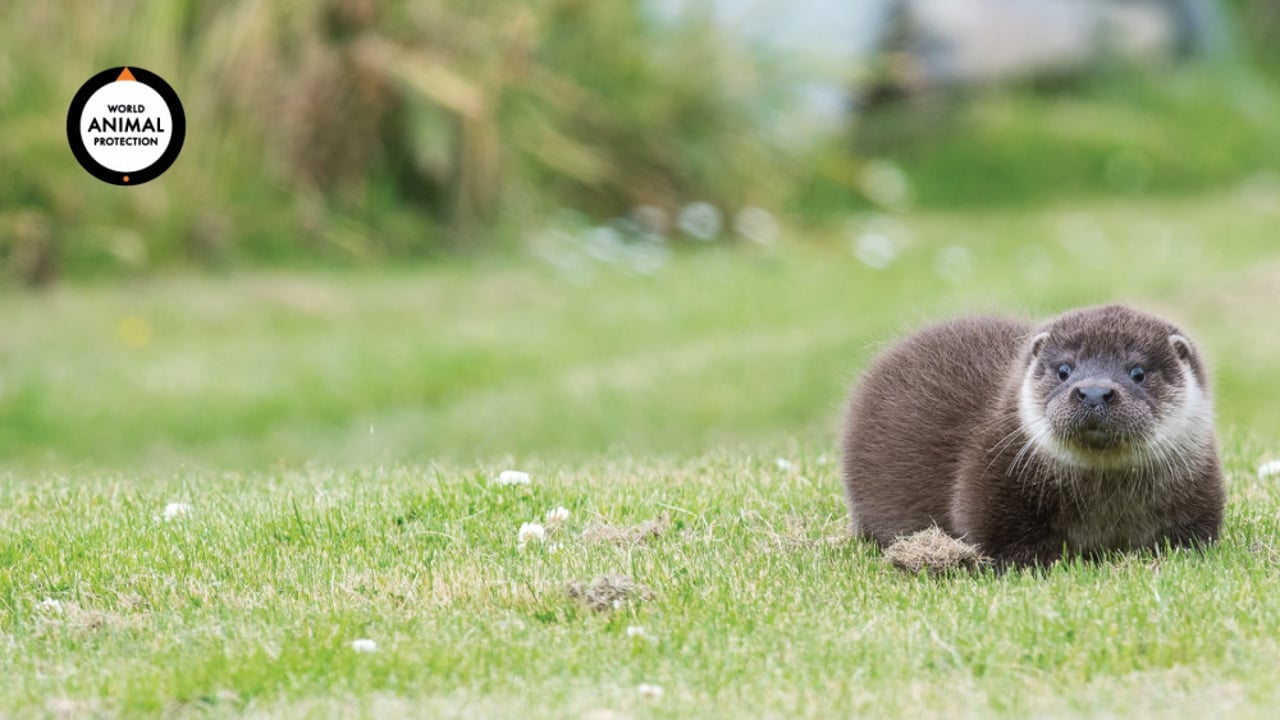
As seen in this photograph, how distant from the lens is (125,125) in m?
8.80

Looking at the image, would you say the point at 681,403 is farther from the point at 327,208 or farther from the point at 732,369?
the point at 327,208

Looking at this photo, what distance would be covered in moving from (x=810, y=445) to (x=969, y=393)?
99.4 inches

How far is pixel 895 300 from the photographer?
14023 millimetres

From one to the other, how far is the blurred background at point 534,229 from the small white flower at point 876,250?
0.07 metres

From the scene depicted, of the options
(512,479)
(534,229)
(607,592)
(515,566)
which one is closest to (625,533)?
(515,566)

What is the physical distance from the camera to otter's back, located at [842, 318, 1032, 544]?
588cm

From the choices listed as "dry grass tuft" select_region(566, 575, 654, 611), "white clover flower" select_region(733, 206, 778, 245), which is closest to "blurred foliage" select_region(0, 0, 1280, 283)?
"white clover flower" select_region(733, 206, 778, 245)

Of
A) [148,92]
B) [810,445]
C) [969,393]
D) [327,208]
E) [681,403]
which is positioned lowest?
[969,393]

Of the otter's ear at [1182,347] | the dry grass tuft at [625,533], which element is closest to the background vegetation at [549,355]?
the dry grass tuft at [625,533]

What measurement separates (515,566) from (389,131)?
32.1 ft

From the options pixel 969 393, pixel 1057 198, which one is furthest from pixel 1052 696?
pixel 1057 198

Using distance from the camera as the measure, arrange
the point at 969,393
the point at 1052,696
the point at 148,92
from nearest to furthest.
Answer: the point at 1052,696 → the point at 969,393 → the point at 148,92

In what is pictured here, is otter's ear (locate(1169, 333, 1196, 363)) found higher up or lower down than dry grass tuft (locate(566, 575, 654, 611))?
higher up

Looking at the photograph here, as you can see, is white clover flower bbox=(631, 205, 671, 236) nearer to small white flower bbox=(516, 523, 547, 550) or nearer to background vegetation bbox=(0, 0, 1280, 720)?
background vegetation bbox=(0, 0, 1280, 720)
